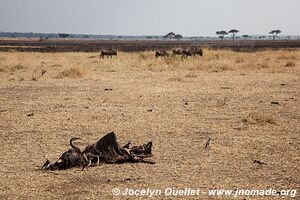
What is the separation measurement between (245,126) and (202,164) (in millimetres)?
3443

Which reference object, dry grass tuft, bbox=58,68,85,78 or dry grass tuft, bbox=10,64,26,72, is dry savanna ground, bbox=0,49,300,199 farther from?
dry grass tuft, bbox=10,64,26,72

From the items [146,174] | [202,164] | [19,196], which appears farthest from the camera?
[202,164]

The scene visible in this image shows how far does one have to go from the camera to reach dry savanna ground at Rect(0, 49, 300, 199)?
716cm

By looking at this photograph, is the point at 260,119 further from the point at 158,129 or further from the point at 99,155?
the point at 99,155

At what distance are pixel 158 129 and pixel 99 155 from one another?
114 inches

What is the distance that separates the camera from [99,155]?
321 inches

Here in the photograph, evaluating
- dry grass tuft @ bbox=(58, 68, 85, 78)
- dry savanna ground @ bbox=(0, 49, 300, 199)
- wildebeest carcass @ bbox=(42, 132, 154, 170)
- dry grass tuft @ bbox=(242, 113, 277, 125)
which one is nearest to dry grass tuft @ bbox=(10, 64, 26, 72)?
dry grass tuft @ bbox=(58, 68, 85, 78)

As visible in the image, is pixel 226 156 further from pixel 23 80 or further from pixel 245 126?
pixel 23 80

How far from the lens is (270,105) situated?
14414 millimetres

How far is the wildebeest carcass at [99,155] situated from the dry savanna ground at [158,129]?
175 mm

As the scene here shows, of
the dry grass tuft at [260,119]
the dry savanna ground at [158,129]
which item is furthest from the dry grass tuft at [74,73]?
the dry grass tuft at [260,119]

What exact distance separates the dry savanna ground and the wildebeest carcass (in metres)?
0.17

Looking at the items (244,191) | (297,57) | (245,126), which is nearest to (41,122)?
(245,126)

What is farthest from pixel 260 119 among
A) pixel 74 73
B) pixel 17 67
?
pixel 17 67
